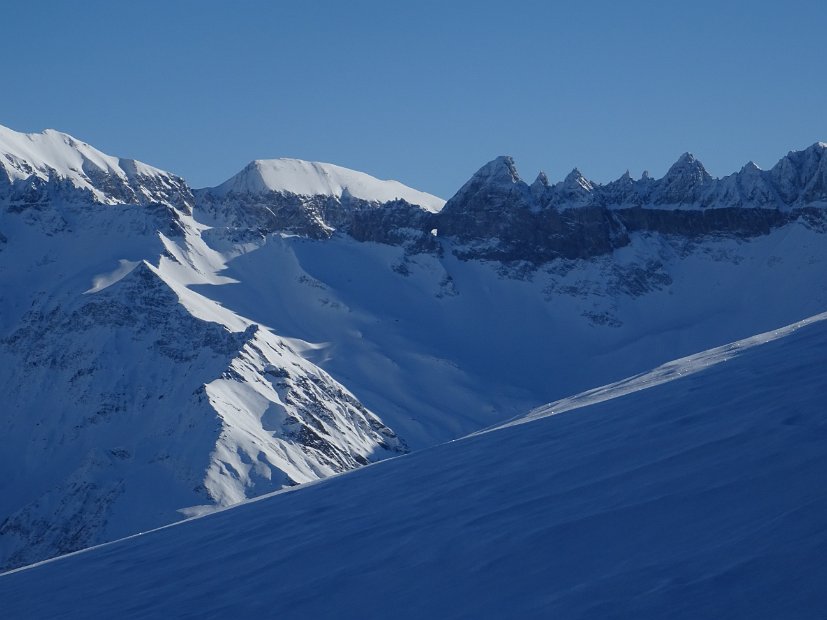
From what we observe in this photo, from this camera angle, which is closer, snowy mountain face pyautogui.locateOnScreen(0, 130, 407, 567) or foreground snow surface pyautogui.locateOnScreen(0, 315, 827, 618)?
foreground snow surface pyautogui.locateOnScreen(0, 315, 827, 618)

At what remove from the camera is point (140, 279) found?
174m

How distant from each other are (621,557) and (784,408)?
4.91 m

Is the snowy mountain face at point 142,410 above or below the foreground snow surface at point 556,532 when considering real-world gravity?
above

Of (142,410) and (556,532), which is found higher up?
(142,410)

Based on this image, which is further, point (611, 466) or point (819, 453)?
point (611, 466)

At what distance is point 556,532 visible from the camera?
1364 centimetres

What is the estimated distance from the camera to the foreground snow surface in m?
11.3

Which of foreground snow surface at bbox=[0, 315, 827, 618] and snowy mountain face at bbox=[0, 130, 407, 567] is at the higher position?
snowy mountain face at bbox=[0, 130, 407, 567]

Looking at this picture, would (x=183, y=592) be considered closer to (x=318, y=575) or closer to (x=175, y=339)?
(x=318, y=575)

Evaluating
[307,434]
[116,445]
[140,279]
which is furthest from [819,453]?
[140,279]

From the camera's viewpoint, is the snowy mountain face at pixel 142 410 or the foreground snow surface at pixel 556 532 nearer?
the foreground snow surface at pixel 556 532

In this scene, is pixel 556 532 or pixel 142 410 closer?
pixel 556 532

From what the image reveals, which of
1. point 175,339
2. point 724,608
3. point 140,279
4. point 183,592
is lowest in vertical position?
point 724,608

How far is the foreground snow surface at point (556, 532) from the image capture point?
11344 millimetres
